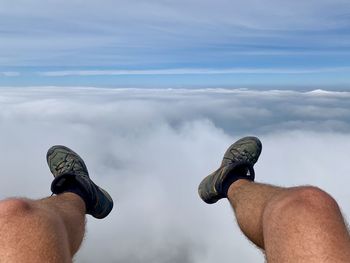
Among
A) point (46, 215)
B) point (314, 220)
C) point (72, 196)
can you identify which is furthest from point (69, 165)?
point (314, 220)

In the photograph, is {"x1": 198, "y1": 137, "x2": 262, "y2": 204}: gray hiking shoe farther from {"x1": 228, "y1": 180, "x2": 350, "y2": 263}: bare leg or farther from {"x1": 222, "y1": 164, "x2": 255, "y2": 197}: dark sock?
{"x1": 228, "y1": 180, "x2": 350, "y2": 263}: bare leg

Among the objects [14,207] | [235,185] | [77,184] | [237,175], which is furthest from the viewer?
[237,175]

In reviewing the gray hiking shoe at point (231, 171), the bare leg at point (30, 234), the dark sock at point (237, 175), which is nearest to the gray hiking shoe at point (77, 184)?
the gray hiking shoe at point (231, 171)

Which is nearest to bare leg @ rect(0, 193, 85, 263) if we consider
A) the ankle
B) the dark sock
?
the ankle

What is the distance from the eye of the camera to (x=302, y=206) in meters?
2.85

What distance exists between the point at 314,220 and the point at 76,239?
1898 millimetres

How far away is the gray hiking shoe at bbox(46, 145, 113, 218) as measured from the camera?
15.4 ft

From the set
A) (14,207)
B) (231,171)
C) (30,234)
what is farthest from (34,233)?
(231,171)

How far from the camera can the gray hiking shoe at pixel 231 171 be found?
5496 mm

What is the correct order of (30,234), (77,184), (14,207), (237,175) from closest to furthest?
(30,234) → (14,207) → (77,184) → (237,175)

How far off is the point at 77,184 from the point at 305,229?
294 cm

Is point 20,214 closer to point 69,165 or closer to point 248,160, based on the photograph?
point 69,165

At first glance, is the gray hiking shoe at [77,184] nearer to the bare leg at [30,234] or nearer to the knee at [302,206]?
the bare leg at [30,234]

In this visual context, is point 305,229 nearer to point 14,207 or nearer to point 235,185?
point 14,207
